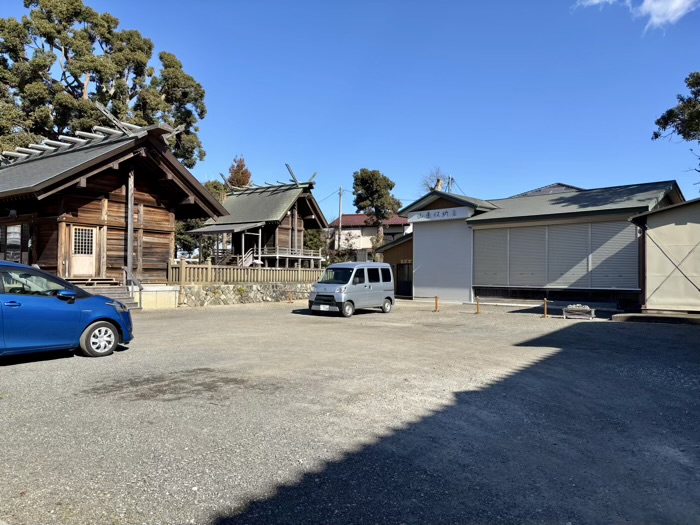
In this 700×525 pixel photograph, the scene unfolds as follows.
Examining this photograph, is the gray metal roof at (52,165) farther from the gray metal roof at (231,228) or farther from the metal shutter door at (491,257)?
the metal shutter door at (491,257)

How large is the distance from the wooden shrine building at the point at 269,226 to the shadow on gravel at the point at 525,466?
29.1 metres

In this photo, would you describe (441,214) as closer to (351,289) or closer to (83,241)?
(351,289)

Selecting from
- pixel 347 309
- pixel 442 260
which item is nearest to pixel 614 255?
pixel 442 260

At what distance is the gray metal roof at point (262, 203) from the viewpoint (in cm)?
3450

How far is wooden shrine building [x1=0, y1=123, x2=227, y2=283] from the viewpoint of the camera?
55.7 ft

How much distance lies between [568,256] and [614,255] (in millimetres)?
1822

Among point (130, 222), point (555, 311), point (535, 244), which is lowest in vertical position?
point (555, 311)

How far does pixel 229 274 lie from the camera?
22938mm

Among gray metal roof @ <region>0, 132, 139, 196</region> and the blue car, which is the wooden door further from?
the blue car

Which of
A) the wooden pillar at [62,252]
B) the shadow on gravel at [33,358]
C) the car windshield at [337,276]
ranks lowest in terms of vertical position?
the shadow on gravel at [33,358]

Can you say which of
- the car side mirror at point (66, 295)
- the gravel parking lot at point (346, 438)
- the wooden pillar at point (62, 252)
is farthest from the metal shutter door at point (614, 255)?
the wooden pillar at point (62, 252)

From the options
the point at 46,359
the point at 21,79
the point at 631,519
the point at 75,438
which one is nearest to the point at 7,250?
the point at 46,359

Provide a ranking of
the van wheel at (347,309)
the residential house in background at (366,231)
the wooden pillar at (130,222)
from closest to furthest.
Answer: the van wheel at (347,309) → the wooden pillar at (130,222) → the residential house in background at (366,231)

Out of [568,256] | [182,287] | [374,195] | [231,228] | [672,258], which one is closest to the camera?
[672,258]
